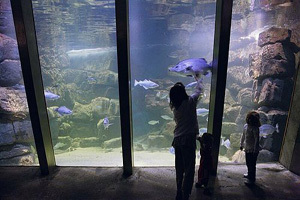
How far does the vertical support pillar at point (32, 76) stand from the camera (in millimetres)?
2966

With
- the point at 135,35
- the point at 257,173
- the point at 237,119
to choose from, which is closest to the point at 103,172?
the point at 257,173

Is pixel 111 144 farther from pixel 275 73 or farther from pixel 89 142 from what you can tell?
pixel 275 73

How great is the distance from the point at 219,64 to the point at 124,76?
62.7 inches

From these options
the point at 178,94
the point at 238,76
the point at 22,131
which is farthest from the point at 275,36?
the point at 22,131

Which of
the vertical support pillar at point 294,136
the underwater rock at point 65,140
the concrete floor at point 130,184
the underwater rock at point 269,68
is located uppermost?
the underwater rock at point 269,68

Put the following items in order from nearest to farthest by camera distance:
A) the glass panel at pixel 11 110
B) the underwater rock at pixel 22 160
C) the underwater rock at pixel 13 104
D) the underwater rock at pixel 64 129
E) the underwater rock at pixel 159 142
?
the underwater rock at pixel 13 104, the glass panel at pixel 11 110, the underwater rock at pixel 22 160, the underwater rock at pixel 64 129, the underwater rock at pixel 159 142

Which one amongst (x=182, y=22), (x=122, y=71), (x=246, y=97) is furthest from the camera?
(x=182, y=22)

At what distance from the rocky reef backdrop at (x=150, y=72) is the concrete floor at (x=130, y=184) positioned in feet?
9.43

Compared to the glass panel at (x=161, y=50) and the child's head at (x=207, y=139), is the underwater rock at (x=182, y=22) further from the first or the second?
the child's head at (x=207, y=139)

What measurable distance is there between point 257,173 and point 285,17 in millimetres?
5044

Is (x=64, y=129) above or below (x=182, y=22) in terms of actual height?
below

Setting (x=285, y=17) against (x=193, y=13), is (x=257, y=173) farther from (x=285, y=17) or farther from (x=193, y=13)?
(x=193, y=13)

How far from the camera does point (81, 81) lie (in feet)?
51.6

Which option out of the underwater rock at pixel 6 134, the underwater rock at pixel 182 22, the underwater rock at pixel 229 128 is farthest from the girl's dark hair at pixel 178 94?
the underwater rock at pixel 182 22
